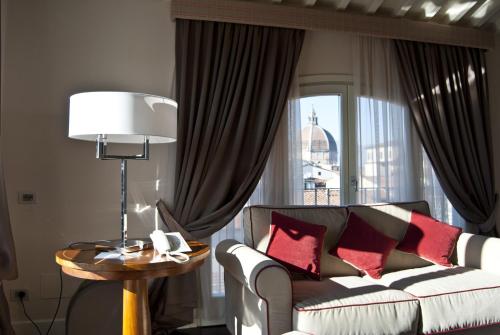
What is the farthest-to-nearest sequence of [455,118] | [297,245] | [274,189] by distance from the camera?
[455,118] < [274,189] < [297,245]

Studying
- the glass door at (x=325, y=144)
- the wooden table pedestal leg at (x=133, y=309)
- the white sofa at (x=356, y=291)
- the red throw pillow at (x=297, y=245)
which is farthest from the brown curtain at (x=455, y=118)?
the wooden table pedestal leg at (x=133, y=309)

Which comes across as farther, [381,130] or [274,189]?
[381,130]

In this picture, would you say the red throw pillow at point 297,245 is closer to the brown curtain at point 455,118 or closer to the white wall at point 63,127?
the white wall at point 63,127

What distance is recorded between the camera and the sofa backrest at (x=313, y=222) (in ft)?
8.66

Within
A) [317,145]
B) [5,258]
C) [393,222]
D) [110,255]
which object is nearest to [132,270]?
[110,255]

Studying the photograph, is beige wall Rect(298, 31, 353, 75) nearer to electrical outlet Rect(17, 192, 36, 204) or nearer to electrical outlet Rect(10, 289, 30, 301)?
electrical outlet Rect(17, 192, 36, 204)

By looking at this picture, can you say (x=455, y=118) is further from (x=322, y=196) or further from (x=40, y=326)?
(x=40, y=326)

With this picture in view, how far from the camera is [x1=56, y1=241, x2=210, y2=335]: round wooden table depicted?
1.74 meters

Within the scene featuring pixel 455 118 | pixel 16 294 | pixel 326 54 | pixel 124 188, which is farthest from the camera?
pixel 455 118

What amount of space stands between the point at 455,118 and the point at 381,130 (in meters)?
0.74

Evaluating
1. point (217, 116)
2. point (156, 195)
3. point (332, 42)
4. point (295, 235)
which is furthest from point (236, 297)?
point (332, 42)

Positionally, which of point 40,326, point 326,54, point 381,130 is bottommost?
point 40,326

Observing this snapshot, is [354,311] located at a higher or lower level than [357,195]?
lower

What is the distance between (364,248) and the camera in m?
2.59
